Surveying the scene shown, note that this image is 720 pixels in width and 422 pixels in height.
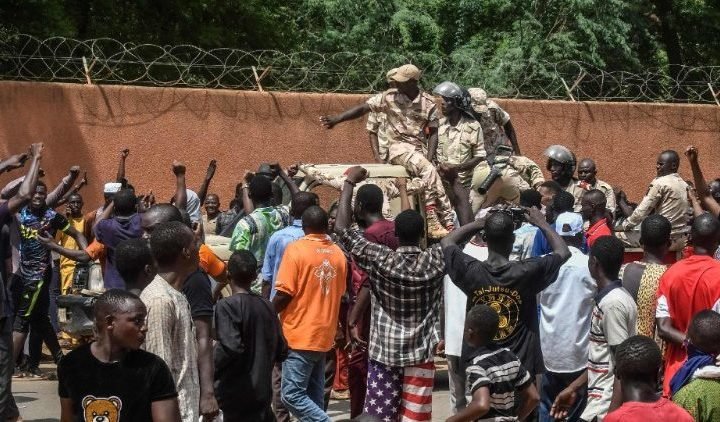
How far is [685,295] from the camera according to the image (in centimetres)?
681

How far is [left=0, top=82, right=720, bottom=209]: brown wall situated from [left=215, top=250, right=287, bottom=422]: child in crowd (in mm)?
7581

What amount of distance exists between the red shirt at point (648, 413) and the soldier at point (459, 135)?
23.9 feet

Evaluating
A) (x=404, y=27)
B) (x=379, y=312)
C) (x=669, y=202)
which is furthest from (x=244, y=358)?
(x=404, y=27)

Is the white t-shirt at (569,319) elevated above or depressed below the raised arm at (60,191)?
below

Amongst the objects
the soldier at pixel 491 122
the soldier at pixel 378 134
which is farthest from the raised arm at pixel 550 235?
the soldier at pixel 491 122

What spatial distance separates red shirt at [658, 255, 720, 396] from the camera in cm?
678

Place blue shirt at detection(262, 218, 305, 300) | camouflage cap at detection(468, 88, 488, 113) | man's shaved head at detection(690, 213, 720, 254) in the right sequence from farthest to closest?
camouflage cap at detection(468, 88, 488, 113)
blue shirt at detection(262, 218, 305, 300)
man's shaved head at detection(690, 213, 720, 254)

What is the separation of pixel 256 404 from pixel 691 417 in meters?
2.59

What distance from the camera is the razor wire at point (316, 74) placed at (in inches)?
579

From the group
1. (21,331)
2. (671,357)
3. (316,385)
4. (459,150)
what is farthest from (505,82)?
(671,357)

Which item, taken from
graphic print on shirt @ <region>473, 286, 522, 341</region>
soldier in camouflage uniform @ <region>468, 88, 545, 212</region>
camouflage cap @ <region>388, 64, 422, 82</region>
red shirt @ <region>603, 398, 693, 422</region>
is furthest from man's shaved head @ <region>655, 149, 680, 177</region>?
red shirt @ <region>603, 398, 693, 422</region>

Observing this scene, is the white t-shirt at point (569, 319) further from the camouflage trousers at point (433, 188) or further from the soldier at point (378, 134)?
the soldier at point (378, 134)

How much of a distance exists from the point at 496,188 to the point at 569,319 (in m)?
4.79

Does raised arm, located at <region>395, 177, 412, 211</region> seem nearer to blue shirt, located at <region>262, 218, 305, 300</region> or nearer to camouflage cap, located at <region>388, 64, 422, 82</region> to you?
camouflage cap, located at <region>388, 64, 422, 82</region>
